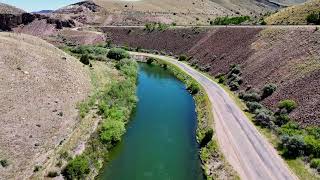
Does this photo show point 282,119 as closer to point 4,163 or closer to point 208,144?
point 208,144

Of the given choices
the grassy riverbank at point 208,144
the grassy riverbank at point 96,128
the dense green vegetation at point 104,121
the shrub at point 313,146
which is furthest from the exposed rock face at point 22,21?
the shrub at point 313,146

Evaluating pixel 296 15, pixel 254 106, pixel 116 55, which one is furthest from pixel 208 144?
pixel 296 15

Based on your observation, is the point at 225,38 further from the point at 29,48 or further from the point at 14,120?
the point at 14,120

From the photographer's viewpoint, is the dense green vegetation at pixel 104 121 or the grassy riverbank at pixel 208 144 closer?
the dense green vegetation at pixel 104 121

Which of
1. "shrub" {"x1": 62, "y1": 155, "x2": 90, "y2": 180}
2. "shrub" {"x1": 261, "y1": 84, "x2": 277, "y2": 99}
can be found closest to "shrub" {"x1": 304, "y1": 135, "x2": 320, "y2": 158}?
"shrub" {"x1": 261, "y1": 84, "x2": 277, "y2": 99}

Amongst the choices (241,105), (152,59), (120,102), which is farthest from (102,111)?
(152,59)

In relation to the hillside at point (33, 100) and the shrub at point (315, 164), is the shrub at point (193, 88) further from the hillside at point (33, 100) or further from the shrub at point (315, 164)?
the shrub at point (315, 164)
